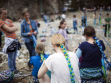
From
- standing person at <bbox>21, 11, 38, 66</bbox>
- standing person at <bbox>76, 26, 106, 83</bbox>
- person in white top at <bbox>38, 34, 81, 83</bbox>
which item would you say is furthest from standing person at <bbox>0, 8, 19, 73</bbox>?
standing person at <bbox>76, 26, 106, 83</bbox>

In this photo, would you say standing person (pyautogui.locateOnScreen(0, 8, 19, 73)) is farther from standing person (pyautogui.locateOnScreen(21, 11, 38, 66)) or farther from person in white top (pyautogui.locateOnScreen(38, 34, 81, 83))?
person in white top (pyautogui.locateOnScreen(38, 34, 81, 83))

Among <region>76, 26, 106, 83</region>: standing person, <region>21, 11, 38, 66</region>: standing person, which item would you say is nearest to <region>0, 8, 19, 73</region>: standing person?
<region>21, 11, 38, 66</region>: standing person

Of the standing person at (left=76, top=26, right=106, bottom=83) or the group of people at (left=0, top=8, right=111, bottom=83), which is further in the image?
the standing person at (left=76, top=26, right=106, bottom=83)

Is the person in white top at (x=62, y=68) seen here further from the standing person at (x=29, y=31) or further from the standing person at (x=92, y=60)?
the standing person at (x=29, y=31)

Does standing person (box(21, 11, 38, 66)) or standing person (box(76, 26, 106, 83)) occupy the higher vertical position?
standing person (box(21, 11, 38, 66))

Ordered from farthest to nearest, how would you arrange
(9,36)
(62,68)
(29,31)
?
(29,31) → (9,36) → (62,68)

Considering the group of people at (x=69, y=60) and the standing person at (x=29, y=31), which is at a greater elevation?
the standing person at (x=29, y=31)

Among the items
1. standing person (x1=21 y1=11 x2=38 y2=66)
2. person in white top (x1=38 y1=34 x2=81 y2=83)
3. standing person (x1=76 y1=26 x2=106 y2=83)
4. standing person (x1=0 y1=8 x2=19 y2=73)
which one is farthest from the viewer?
standing person (x1=21 y1=11 x2=38 y2=66)

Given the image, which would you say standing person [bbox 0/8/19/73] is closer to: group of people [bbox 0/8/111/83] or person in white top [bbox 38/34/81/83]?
group of people [bbox 0/8/111/83]

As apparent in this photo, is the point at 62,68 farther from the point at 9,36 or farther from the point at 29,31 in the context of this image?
the point at 29,31

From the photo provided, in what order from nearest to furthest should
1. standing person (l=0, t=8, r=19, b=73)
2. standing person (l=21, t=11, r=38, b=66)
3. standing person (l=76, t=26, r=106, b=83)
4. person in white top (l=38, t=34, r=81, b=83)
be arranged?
1. person in white top (l=38, t=34, r=81, b=83)
2. standing person (l=76, t=26, r=106, b=83)
3. standing person (l=0, t=8, r=19, b=73)
4. standing person (l=21, t=11, r=38, b=66)

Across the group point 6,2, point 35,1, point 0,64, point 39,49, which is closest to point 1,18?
point 39,49

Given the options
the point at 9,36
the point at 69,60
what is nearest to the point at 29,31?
the point at 9,36

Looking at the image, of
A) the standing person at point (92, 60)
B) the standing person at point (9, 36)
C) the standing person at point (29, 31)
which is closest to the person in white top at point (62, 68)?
the standing person at point (92, 60)
